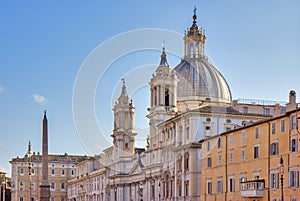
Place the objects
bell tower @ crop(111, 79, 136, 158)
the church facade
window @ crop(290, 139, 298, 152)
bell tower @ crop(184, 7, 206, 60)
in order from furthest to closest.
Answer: bell tower @ crop(111, 79, 136, 158) < bell tower @ crop(184, 7, 206, 60) < the church facade < window @ crop(290, 139, 298, 152)

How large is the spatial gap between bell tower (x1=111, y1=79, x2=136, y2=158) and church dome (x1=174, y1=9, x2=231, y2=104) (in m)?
19.0

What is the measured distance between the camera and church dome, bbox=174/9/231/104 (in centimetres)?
11081

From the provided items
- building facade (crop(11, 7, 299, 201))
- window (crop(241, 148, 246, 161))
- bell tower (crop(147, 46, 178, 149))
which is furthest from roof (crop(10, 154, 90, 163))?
window (crop(241, 148, 246, 161))

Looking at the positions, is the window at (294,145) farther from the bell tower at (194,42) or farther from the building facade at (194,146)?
the bell tower at (194,42)

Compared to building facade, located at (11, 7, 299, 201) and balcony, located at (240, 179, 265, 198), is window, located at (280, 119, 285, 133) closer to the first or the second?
building facade, located at (11, 7, 299, 201)

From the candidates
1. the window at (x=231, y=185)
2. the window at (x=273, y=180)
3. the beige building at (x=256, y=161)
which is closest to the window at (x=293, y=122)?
the beige building at (x=256, y=161)

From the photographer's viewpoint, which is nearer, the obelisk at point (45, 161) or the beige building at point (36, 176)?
the obelisk at point (45, 161)

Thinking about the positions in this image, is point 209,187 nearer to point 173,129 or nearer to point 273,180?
point 273,180

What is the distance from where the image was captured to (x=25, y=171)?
17512cm

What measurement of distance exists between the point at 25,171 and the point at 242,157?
116315 mm

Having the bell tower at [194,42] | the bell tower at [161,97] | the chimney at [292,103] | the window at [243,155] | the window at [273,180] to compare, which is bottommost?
the window at [273,180]

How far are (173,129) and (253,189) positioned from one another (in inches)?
1307

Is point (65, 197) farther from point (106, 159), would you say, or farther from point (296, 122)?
point (296, 122)

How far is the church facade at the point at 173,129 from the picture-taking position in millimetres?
86938
